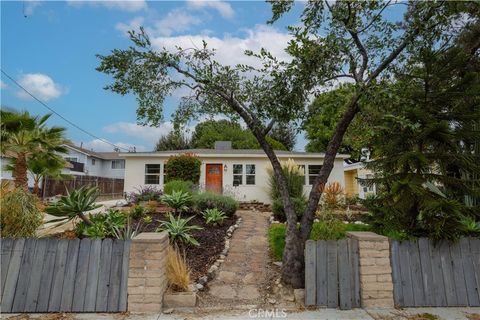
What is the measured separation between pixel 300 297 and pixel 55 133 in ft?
31.4

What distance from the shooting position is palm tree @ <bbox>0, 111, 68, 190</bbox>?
23.9 ft

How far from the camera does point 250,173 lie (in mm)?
14211

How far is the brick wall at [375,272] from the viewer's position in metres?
3.55

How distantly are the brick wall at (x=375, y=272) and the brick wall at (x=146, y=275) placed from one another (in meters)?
2.59

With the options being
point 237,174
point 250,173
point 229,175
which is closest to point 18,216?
point 229,175

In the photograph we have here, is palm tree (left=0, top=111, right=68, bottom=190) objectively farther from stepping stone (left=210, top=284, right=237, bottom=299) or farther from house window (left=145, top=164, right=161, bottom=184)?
stepping stone (left=210, top=284, right=237, bottom=299)

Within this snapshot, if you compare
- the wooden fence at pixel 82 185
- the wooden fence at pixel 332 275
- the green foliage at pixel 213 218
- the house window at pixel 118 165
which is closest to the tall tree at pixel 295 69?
the wooden fence at pixel 332 275

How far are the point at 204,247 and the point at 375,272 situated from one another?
10.3ft

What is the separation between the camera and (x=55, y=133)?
9430 mm

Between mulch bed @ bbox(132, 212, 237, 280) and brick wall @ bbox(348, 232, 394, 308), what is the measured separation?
7.80 feet

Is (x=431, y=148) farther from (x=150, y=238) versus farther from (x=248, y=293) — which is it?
(x=150, y=238)

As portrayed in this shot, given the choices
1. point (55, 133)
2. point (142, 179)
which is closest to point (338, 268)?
point (55, 133)

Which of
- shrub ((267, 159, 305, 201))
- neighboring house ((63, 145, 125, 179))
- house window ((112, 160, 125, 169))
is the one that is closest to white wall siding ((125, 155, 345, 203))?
shrub ((267, 159, 305, 201))

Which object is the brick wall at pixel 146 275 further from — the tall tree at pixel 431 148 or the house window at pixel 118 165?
the house window at pixel 118 165
